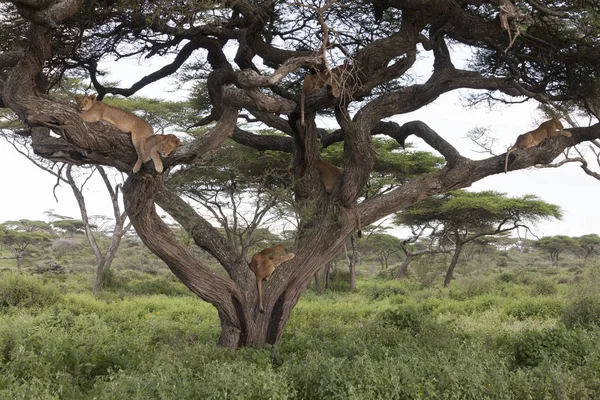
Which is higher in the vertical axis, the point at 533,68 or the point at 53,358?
the point at 533,68

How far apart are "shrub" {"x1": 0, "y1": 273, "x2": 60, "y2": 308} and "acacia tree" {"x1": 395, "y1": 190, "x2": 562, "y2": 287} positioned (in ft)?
36.8

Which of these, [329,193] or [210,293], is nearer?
[210,293]

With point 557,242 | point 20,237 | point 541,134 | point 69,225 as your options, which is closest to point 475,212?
point 541,134

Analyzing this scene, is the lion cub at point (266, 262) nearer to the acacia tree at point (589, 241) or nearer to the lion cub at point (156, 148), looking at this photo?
the lion cub at point (156, 148)

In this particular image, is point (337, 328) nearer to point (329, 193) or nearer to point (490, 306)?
point (329, 193)

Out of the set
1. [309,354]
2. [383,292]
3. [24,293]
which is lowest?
[383,292]

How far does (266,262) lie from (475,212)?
1274cm

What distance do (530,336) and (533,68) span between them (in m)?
3.60

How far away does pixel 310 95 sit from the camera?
612 cm

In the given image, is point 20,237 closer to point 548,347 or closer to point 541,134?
point 541,134

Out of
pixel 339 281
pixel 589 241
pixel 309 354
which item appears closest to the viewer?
pixel 309 354

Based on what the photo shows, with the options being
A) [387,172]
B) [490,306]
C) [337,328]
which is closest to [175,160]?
[337,328]

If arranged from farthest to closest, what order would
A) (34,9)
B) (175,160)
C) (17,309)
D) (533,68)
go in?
(17,309) → (533,68) → (175,160) → (34,9)

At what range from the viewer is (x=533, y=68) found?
7477 millimetres
